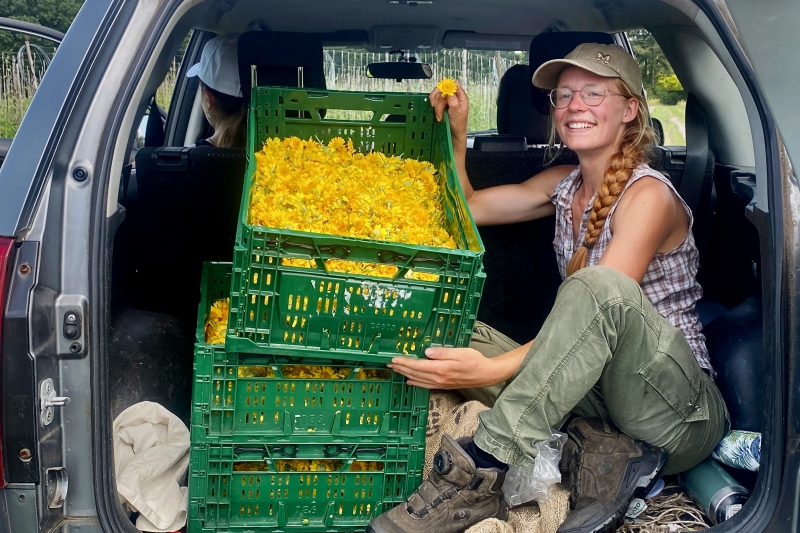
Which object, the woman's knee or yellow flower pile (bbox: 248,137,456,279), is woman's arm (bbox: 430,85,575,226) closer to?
yellow flower pile (bbox: 248,137,456,279)

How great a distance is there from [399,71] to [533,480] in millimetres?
2328

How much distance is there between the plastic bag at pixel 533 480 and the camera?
80.0 inches

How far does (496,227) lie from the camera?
9.65 ft

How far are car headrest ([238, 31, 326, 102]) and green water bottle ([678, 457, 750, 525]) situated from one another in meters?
1.98

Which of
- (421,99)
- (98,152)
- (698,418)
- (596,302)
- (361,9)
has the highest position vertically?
(361,9)

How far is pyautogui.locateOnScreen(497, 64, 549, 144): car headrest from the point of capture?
140 inches

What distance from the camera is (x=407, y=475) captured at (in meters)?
2.01

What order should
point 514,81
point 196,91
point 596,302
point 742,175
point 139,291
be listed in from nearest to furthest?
point 596,302, point 742,175, point 139,291, point 514,81, point 196,91

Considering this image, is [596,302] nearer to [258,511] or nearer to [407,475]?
[407,475]

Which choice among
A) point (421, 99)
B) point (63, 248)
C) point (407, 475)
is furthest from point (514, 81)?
point (63, 248)

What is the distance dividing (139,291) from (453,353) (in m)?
1.62

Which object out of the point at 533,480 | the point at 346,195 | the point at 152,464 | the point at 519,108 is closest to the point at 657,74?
the point at 519,108

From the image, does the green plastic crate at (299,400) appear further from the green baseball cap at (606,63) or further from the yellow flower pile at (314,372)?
the green baseball cap at (606,63)

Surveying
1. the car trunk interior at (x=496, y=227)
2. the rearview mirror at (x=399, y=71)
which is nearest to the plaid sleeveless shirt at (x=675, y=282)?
the car trunk interior at (x=496, y=227)
